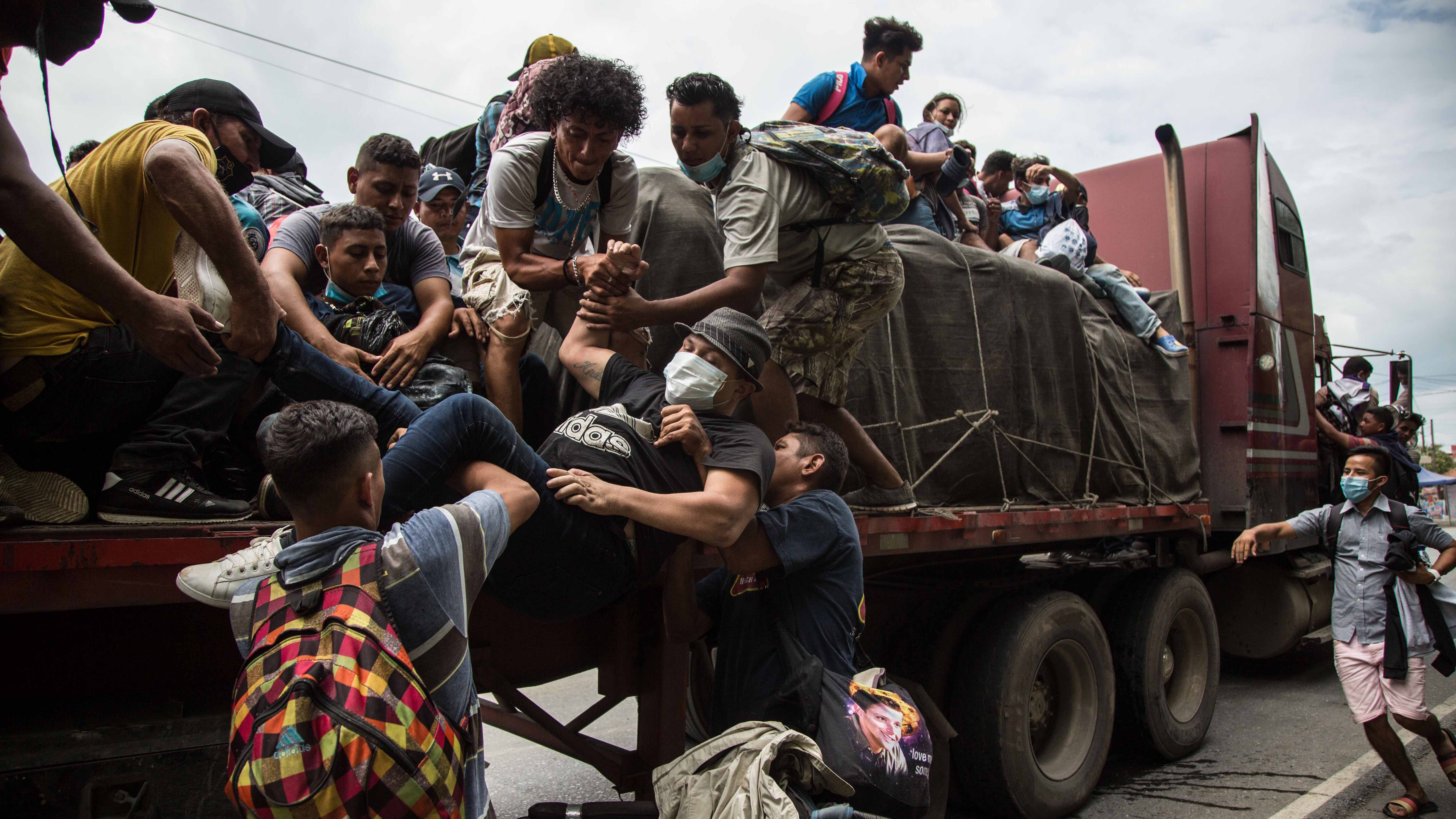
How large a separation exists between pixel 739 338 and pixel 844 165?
35.4 inches

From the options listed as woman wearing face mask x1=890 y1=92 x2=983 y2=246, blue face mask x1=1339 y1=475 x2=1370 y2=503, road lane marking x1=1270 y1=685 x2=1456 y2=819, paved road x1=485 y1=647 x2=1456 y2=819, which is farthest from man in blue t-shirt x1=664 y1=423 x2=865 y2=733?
blue face mask x1=1339 y1=475 x2=1370 y2=503

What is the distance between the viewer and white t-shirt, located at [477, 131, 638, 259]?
2.82m

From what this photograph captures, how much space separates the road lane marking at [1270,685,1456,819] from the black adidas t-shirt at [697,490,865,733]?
2.65 m

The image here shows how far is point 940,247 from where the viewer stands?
156 inches

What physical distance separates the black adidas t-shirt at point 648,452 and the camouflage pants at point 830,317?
673mm

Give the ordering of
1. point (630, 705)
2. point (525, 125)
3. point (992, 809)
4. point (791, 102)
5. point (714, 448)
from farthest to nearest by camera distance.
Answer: point (630, 705), point (791, 102), point (992, 809), point (525, 125), point (714, 448)

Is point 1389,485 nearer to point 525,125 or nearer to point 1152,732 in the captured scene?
point 1152,732

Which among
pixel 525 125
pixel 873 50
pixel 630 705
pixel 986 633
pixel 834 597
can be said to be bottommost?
pixel 630 705

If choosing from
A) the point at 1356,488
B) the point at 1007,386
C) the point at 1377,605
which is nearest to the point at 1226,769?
the point at 1377,605

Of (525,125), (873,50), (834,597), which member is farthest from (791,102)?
(834,597)

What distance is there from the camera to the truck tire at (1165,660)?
4449 mm

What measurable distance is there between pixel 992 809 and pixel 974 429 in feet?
5.15

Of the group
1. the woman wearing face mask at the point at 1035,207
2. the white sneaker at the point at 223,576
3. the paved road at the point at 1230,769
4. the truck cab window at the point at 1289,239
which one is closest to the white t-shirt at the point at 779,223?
the white sneaker at the point at 223,576

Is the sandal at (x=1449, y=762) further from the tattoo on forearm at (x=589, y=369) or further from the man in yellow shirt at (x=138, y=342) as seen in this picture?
the man in yellow shirt at (x=138, y=342)
